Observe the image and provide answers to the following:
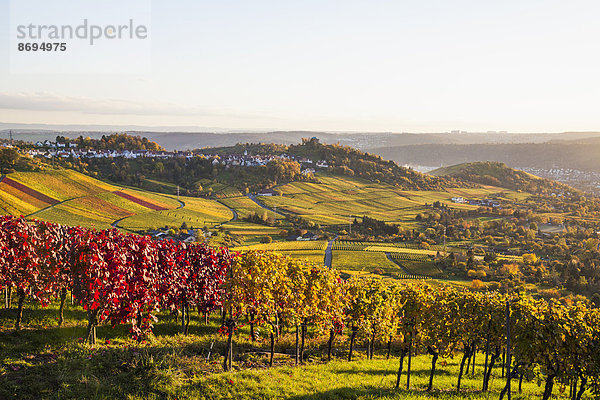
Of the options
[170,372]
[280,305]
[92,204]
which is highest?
[280,305]

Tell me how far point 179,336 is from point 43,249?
8985 mm

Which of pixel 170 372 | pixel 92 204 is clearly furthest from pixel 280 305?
pixel 92 204

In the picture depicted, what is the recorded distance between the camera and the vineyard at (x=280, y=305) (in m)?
15.8

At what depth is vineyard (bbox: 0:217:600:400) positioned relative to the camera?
51.9 ft

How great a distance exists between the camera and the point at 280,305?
69.4ft

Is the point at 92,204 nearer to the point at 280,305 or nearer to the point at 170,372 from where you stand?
the point at 280,305

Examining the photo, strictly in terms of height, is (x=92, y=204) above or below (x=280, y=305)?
below

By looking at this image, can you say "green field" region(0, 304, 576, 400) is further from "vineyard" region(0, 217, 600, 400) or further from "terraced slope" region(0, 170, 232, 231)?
"terraced slope" region(0, 170, 232, 231)

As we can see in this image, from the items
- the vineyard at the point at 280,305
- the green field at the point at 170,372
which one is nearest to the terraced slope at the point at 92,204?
the vineyard at the point at 280,305

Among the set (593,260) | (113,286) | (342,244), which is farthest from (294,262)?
(593,260)

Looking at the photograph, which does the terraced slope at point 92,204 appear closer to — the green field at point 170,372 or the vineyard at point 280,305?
the vineyard at point 280,305

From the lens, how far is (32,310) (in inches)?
909

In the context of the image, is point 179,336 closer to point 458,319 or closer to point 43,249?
point 43,249

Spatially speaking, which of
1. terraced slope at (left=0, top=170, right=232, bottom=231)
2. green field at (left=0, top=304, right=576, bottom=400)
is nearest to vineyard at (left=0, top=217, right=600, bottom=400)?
green field at (left=0, top=304, right=576, bottom=400)
